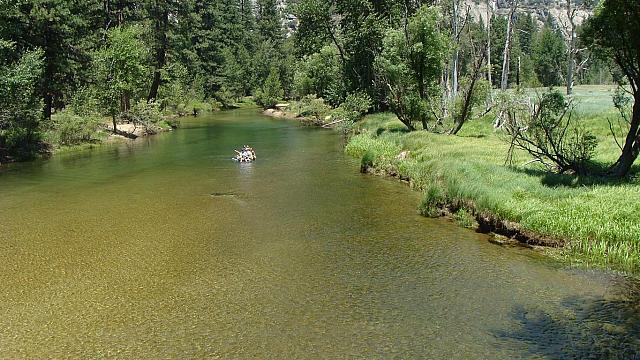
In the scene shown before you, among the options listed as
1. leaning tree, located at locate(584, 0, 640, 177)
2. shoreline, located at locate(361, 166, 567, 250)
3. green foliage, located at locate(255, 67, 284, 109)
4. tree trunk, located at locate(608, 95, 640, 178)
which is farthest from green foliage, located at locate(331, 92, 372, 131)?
green foliage, located at locate(255, 67, 284, 109)

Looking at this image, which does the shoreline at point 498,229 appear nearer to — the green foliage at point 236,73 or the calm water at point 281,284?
the calm water at point 281,284

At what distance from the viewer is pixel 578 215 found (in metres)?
14.7

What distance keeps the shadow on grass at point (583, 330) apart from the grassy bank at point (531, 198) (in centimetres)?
216

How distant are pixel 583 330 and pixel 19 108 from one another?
34601 millimetres

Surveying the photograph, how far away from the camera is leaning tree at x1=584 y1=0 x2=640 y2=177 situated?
55.5ft

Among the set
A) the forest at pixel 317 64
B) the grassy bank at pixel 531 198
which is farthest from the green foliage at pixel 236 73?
the grassy bank at pixel 531 198

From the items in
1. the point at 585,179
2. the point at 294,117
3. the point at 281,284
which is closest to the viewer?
the point at 281,284

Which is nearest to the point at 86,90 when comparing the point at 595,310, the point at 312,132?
the point at 312,132

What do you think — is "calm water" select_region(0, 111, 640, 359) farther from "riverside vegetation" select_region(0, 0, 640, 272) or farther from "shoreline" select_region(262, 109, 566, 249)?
"riverside vegetation" select_region(0, 0, 640, 272)

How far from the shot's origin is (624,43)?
17344 mm

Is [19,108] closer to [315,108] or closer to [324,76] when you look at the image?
[315,108]

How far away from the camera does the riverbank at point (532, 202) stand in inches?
539

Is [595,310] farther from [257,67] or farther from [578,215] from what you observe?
[257,67]

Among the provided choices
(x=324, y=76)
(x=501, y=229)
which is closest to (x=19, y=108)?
(x=501, y=229)
